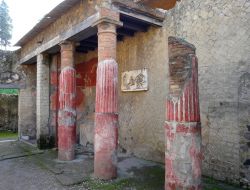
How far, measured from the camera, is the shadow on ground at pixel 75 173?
15.3 feet

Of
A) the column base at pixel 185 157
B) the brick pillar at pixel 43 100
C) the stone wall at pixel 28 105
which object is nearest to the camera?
the column base at pixel 185 157

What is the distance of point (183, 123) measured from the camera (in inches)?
133

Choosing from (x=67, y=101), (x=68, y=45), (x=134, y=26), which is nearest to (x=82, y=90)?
(x=67, y=101)

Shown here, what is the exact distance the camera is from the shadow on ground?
4.65 m

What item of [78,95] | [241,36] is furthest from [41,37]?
[241,36]

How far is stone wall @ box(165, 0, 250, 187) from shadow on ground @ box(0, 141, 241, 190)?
16.7 inches

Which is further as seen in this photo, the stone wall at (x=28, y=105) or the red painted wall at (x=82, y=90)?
the stone wall at (x=28, y=105)

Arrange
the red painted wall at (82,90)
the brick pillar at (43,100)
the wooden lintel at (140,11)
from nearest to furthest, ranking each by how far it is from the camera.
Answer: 1. the wooden lintel at (140,11)
2. the brick pillar at (43,100)
3. the red painted wall at (82,90)

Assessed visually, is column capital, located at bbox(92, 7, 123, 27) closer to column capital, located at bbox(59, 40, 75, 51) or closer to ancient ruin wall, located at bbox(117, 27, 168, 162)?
ancient ruin wall, located at bbox(117, 27, 168, 162)

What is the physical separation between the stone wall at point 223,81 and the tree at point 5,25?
1182 inches

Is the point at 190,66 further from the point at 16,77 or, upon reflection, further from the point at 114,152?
the point at 16,77

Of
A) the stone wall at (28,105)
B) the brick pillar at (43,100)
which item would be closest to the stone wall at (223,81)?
the brick pillar at (43,100)

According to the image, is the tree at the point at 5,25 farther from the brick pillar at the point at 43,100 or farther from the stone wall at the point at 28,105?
the brick pillar at the point at 43,100

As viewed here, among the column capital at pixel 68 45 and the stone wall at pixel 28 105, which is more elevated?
the column capital at pixel 68 45
